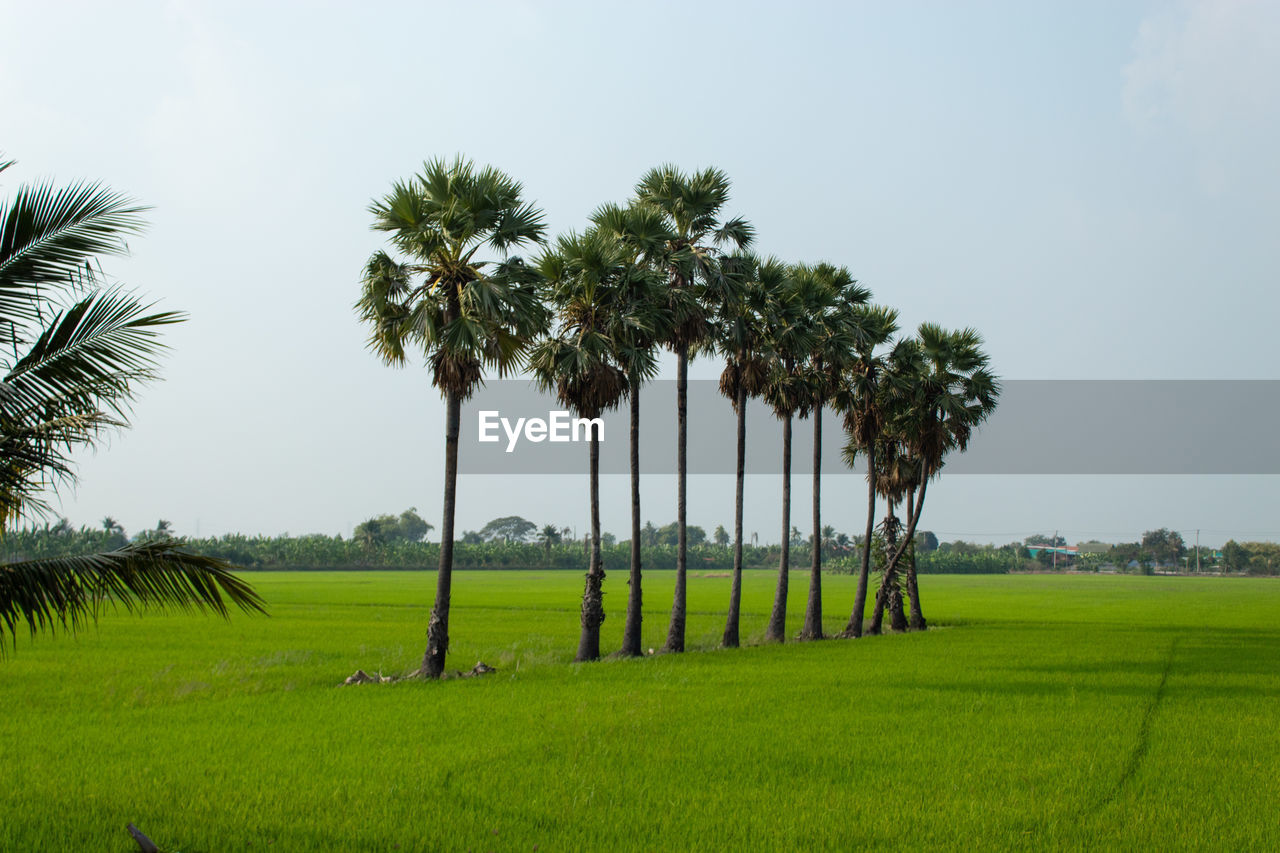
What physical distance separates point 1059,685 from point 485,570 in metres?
128

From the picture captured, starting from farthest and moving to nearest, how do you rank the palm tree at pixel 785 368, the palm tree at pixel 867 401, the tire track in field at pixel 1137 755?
the palm tree at pixel 867 401 < the palm tree at pixel 785 368 < the tire track in field at pixel 1137 755

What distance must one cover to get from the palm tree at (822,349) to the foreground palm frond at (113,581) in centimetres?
3145

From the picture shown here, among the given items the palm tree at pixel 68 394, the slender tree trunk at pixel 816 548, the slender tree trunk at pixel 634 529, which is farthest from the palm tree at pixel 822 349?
the palm tree at pixel 68 394

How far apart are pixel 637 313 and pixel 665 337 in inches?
93.8

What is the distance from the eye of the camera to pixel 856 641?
38.9m

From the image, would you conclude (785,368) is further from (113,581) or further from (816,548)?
(113,581)

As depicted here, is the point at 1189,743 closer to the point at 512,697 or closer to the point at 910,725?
A: the point at 910,725

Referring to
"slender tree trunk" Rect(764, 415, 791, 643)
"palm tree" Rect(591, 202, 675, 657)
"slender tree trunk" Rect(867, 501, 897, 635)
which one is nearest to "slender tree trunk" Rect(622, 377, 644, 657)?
"palm tree" Rect(591, 202, 675, 657)

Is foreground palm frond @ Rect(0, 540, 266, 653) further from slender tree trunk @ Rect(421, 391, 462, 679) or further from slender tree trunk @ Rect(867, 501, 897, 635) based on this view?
slender tree trunk @ Rect(867, 501, 897, 635)

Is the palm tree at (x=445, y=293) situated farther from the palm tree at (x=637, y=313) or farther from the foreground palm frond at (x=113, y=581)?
the foreground palm frond at (x=113, y=581)

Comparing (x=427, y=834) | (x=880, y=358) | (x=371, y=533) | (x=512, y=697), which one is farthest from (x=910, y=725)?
(x=371, y=533)

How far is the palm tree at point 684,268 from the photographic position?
3275cm

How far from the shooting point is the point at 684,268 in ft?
107

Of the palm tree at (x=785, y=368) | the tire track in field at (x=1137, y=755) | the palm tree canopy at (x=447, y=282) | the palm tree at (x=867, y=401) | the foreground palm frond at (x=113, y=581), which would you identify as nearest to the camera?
the foreground palm frond at (x=113, y=581)
